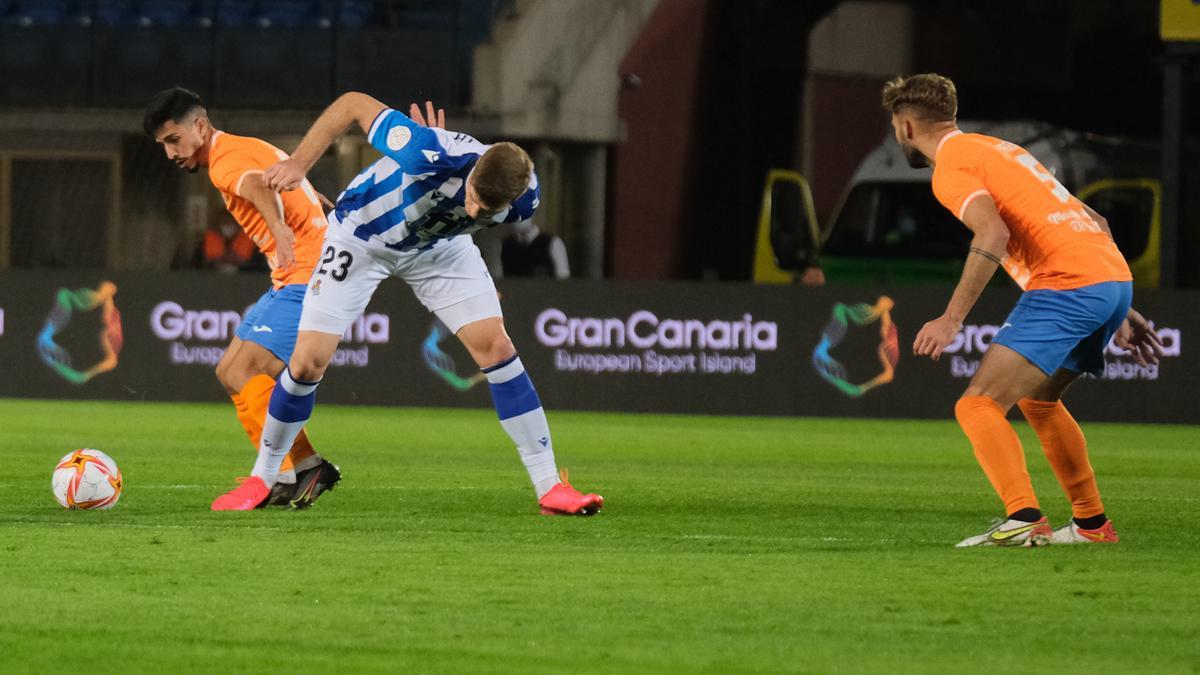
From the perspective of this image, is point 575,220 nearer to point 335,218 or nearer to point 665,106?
point 665,106

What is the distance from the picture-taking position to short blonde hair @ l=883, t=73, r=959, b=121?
25.9ft

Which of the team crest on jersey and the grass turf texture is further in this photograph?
the team crest on jersey

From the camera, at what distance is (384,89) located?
988 inches

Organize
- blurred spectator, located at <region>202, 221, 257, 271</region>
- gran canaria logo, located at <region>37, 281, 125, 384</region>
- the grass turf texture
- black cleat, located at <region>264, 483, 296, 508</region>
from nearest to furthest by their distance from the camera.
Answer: the grass turf texture
black cleat, located at <region>264, 483, 296, 508</region>
gran canaria logo, located at <region>37, 281, 125, 384</region>
blurred spectator, located at <region>202, 221, 257, 271</region>

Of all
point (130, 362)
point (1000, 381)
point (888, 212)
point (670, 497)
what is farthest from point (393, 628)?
point (888, 212)

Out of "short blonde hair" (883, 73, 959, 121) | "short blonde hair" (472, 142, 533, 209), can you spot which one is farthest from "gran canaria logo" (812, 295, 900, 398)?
"short blonde hair" (472, 142, 533, 209)

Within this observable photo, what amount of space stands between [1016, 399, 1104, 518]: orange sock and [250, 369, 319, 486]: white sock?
295 cm

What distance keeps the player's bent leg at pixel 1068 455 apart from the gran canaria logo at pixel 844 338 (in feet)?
32.5

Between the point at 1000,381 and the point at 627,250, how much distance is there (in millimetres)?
20084

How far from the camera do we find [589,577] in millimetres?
6918

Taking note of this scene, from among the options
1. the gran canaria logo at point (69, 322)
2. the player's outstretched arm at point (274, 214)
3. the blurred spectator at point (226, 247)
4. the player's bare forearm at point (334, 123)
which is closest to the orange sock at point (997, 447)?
the player's bare forearm at point (334, 123)

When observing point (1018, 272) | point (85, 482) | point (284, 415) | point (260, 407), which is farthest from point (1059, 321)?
point (85, 482)

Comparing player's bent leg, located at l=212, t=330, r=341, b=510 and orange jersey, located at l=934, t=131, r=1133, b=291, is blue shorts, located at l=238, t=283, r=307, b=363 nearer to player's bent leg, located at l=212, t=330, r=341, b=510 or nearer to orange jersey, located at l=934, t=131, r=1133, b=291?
player's bent leg, located at l=212, t=330, r=341, b=510

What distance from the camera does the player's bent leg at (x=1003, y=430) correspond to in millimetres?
7785
